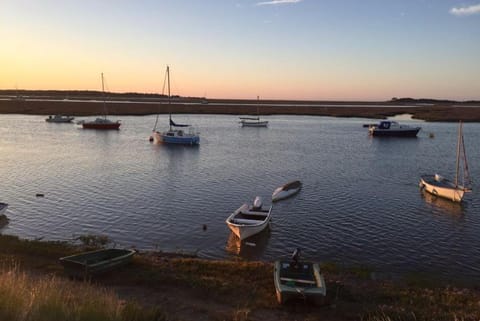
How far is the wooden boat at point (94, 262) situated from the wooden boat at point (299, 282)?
6.22 metres

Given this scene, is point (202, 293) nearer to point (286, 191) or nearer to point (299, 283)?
point (299, 283)

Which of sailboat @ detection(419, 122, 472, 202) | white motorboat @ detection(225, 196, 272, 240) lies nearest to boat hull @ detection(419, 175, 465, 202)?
sailboat @ detection(419, 122, 472, 202)

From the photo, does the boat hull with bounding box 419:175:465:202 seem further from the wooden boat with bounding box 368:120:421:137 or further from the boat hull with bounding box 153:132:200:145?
the wooden boat with bounding box 368:120:421:137

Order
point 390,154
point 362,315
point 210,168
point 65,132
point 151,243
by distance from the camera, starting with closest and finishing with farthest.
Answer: point 362,315 < point 151,243 < point 210,168 < point 390,154 < point 65,132

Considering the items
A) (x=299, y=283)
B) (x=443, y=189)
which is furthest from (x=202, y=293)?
(x=443, y=189)

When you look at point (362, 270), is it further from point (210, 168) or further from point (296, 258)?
point (210, 168)

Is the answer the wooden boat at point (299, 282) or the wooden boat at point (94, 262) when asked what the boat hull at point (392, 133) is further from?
the wooden boat at point (94, 262)

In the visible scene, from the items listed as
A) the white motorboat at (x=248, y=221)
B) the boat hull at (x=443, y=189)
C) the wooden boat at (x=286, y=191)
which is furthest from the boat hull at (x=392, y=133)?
the white motorboat at (x=248, y=221)

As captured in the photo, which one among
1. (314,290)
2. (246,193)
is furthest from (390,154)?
(314,290)

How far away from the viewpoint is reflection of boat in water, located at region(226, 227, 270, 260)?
2057 centimetres

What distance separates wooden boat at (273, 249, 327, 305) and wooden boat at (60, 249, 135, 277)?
6.22m

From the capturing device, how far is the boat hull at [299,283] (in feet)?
44.8

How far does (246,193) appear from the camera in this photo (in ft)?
107

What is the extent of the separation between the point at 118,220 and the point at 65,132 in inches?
2311
